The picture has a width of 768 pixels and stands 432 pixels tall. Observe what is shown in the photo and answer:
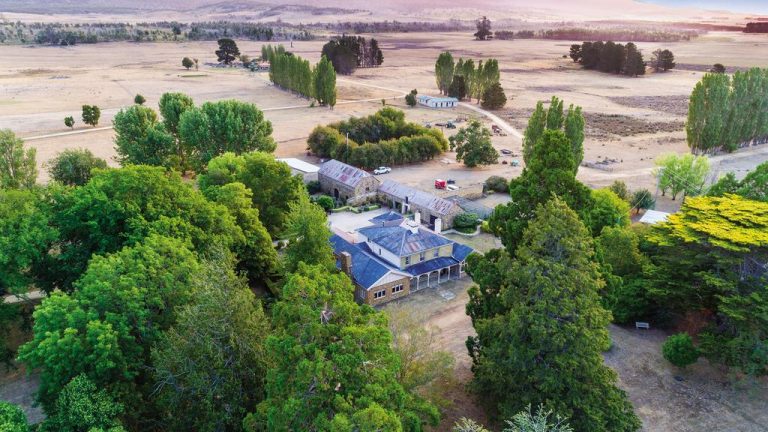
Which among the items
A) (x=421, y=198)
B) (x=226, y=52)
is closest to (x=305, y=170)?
(x=421, y=198)

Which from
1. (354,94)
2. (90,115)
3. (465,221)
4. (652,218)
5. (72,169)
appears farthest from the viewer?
(354,94)

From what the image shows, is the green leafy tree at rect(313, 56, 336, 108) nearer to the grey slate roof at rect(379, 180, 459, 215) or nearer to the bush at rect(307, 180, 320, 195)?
the bush at rect(307, 180, 320, 195)

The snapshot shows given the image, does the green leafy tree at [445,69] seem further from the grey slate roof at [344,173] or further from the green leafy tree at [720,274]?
the green leafy tree at [720,274]

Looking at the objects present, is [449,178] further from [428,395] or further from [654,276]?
[428,395]

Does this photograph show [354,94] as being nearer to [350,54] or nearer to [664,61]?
[350,54]

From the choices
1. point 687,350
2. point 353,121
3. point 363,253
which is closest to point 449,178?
point 353,121

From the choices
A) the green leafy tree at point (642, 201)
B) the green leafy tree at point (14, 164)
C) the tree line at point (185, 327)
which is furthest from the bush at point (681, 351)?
the green leafy tree at point (14, 164)
